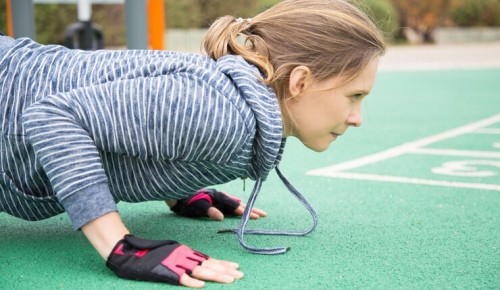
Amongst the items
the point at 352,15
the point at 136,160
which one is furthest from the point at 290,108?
the point at 136,160

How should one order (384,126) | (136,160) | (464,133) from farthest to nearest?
(384,126) < (464,133) < (136,160)

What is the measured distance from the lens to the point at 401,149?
4598 millimetres

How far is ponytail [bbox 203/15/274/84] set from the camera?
224cm

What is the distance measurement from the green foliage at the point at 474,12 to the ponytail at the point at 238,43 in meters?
38.3

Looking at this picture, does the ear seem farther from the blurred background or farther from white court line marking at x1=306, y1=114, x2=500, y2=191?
Answer: the blurred background

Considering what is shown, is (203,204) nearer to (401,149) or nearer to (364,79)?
(364,79)

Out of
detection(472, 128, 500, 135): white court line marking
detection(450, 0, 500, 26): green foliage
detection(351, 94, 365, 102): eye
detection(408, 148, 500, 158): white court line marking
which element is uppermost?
detection(351, 94, 365, 102): eye

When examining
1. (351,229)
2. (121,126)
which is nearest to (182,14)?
(351,229)

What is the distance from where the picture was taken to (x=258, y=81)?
2.17 meters

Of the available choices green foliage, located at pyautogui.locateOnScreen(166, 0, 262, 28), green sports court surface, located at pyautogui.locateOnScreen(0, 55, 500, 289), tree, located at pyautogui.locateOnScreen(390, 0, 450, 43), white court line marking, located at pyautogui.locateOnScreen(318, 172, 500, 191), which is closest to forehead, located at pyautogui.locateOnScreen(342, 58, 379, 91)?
green sports court surface, located at pyautogui.locateOnScreen(0, 55, 500, 289)

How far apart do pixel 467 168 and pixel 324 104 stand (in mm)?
1912

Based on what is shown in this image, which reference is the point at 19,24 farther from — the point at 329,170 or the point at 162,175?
the point at 162,175

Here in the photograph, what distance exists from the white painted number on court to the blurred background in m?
10.1

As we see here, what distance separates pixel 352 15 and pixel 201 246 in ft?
2.92
